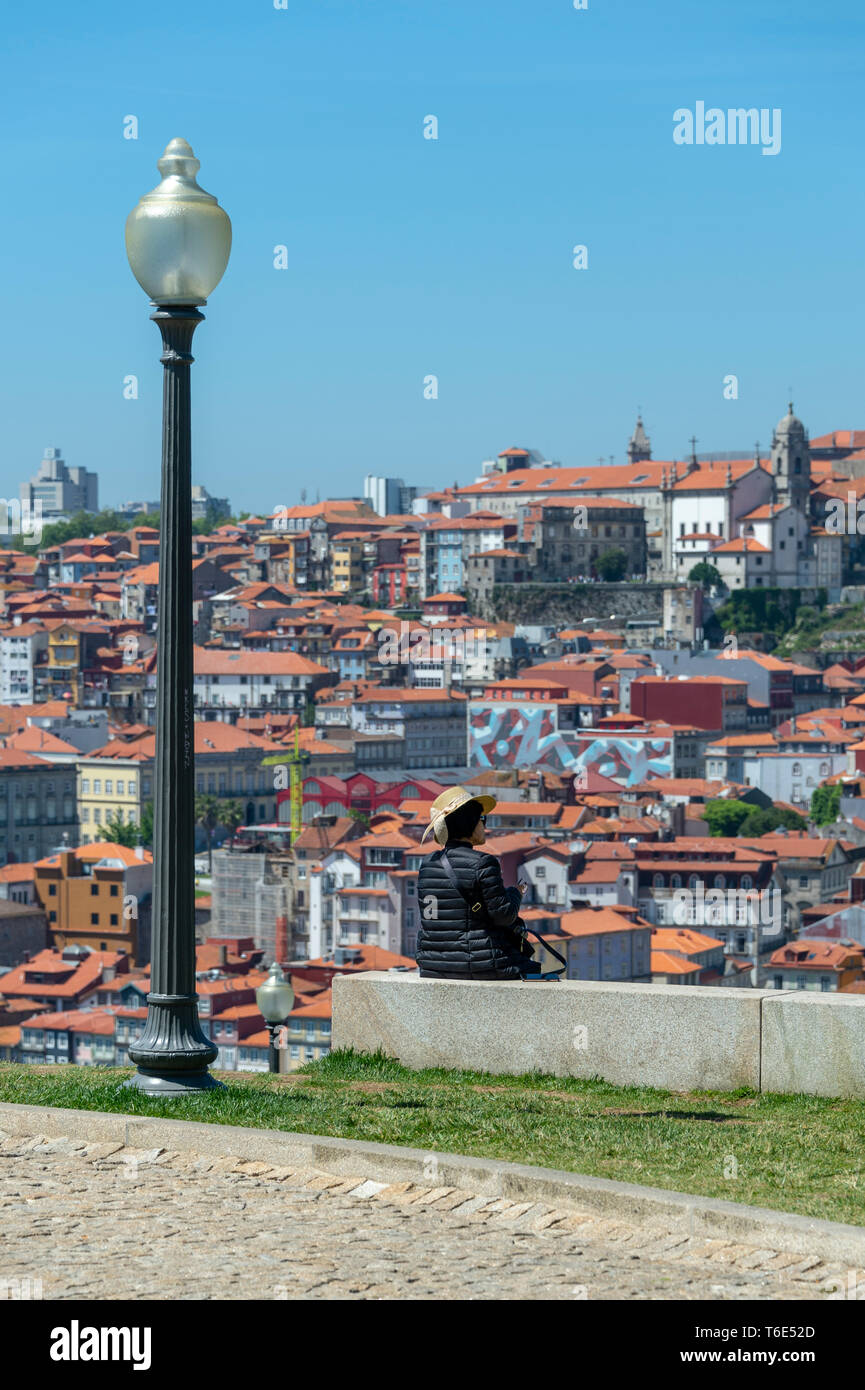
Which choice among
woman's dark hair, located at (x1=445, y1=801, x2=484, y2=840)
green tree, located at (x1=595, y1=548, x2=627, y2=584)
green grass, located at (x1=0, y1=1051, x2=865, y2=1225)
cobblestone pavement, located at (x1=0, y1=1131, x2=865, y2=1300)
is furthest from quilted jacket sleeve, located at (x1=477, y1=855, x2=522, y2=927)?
green tree, located at (x1=595, y1=548, x2=627, y2=584)

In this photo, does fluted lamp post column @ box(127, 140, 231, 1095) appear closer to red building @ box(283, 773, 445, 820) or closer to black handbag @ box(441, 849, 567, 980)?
black handbag @ box(441, 849, 567, 980)

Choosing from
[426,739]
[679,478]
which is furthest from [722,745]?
[679,478]

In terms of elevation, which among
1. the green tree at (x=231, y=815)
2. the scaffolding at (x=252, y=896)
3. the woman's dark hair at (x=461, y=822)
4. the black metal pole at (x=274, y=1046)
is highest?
the woman's dark hair at (x=461, y=822)

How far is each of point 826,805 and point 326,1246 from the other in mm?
77700

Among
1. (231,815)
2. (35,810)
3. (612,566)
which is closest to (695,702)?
(231,815)

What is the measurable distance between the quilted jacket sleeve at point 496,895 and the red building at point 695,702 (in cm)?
8580

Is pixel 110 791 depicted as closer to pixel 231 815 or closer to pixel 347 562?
pixel 231 815

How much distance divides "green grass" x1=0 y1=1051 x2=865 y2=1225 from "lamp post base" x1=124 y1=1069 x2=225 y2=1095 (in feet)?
0.20

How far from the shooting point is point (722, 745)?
89000 mm

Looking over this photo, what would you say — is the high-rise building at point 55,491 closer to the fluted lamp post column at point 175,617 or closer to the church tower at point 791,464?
the church tower at point 791,464

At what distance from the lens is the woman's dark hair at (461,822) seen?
6375 millimetres

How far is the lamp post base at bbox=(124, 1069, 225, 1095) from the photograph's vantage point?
5.82 meters

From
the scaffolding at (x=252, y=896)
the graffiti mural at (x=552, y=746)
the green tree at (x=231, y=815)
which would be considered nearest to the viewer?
Answer: the scaffolding at (x=252, y=896)

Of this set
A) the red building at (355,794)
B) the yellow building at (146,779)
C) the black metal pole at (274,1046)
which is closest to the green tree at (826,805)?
the red building at (355,794)
